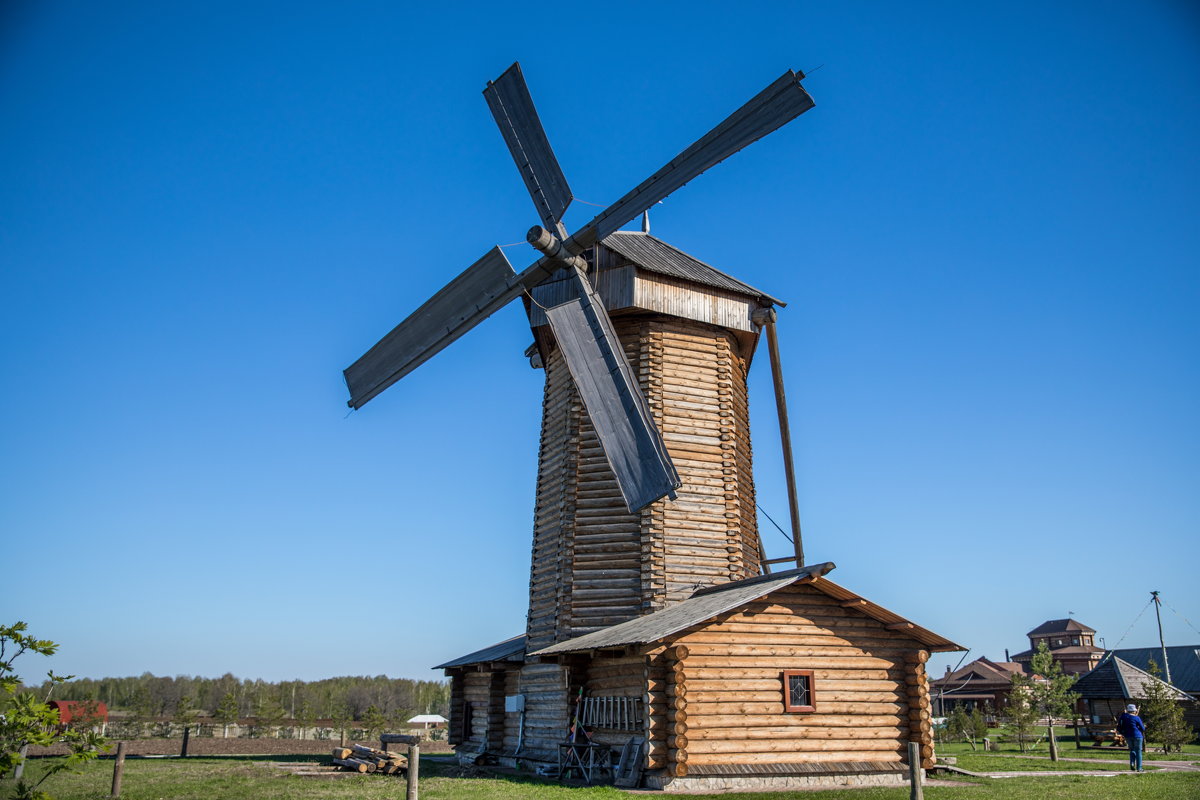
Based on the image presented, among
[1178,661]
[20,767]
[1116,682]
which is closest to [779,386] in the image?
[20,767]

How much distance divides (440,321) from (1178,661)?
52.6 m

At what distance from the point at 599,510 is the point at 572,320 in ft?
13.3

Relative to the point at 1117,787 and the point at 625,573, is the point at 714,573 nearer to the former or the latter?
the point at 625,573

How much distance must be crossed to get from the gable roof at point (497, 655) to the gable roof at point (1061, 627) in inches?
2921

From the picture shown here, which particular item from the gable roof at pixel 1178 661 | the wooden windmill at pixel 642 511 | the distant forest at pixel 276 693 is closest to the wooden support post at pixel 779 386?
the wooden windmill at pixel 642 511

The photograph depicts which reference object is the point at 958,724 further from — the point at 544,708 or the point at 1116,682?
the point at 544,708

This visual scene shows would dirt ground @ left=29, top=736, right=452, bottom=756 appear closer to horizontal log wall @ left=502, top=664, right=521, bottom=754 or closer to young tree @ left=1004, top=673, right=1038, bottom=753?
horizontal log wall @ left=502, top=664, right=521, bottom=754

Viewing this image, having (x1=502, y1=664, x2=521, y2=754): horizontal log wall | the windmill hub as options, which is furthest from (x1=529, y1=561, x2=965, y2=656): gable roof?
the windmill hub

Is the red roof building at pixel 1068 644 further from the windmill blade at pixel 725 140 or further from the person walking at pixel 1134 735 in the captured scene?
the windmill blade at pixel 725 140

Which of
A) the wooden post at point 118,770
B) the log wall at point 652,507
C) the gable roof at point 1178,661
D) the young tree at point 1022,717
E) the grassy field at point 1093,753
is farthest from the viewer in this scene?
the gable roof at point 1178,661

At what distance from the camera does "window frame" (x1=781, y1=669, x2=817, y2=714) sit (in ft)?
45.2

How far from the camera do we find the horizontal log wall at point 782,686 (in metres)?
13.3

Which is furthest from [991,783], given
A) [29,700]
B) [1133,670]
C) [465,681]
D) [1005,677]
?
[1005,677]

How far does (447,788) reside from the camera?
12.9m
